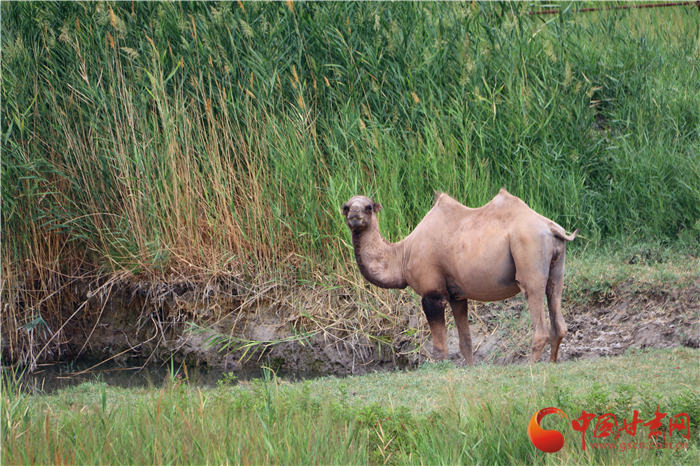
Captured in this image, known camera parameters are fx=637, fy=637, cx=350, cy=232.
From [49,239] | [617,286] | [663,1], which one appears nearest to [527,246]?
[617,286]

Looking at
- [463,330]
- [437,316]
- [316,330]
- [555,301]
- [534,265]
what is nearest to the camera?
[534,265]

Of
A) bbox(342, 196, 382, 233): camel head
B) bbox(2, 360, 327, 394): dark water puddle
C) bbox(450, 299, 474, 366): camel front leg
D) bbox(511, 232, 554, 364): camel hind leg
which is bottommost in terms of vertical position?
bbox(2, 360, 327, 394): dark water puddle

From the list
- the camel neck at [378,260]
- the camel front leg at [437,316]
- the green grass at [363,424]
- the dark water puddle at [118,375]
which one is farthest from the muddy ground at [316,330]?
the green grass at [363,424]

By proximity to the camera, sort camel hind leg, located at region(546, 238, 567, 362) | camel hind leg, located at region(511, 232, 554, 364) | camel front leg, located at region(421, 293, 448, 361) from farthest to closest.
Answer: camel front leg, located at region(421, 293, 448, 361)
camel hind leg, located at region(546, 238, 567, 362)
camel hind leg, located at region(511, 232, 554, 364)

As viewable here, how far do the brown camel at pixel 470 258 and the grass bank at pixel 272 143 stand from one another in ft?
4.63

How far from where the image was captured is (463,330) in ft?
16.2

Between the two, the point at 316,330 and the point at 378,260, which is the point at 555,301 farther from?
the point at 316,330

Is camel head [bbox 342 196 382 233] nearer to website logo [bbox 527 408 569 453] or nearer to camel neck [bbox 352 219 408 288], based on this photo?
camel neck [bbox 352 219 408 288]

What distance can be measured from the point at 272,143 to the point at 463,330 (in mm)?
3144

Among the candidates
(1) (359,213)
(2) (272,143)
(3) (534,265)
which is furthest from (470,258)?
(2) (272,143)

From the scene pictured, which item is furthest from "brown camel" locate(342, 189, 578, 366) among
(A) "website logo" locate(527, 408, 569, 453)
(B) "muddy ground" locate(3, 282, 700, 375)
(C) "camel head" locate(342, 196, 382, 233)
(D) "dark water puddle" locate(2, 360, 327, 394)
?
(D) "dark water puddle" locate(2, 360, 327, 394)

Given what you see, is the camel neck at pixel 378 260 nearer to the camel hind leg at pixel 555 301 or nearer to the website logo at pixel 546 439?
the camel hind leg at pixel 555 301

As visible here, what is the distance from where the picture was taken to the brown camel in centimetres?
428

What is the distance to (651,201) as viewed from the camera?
7262mm
